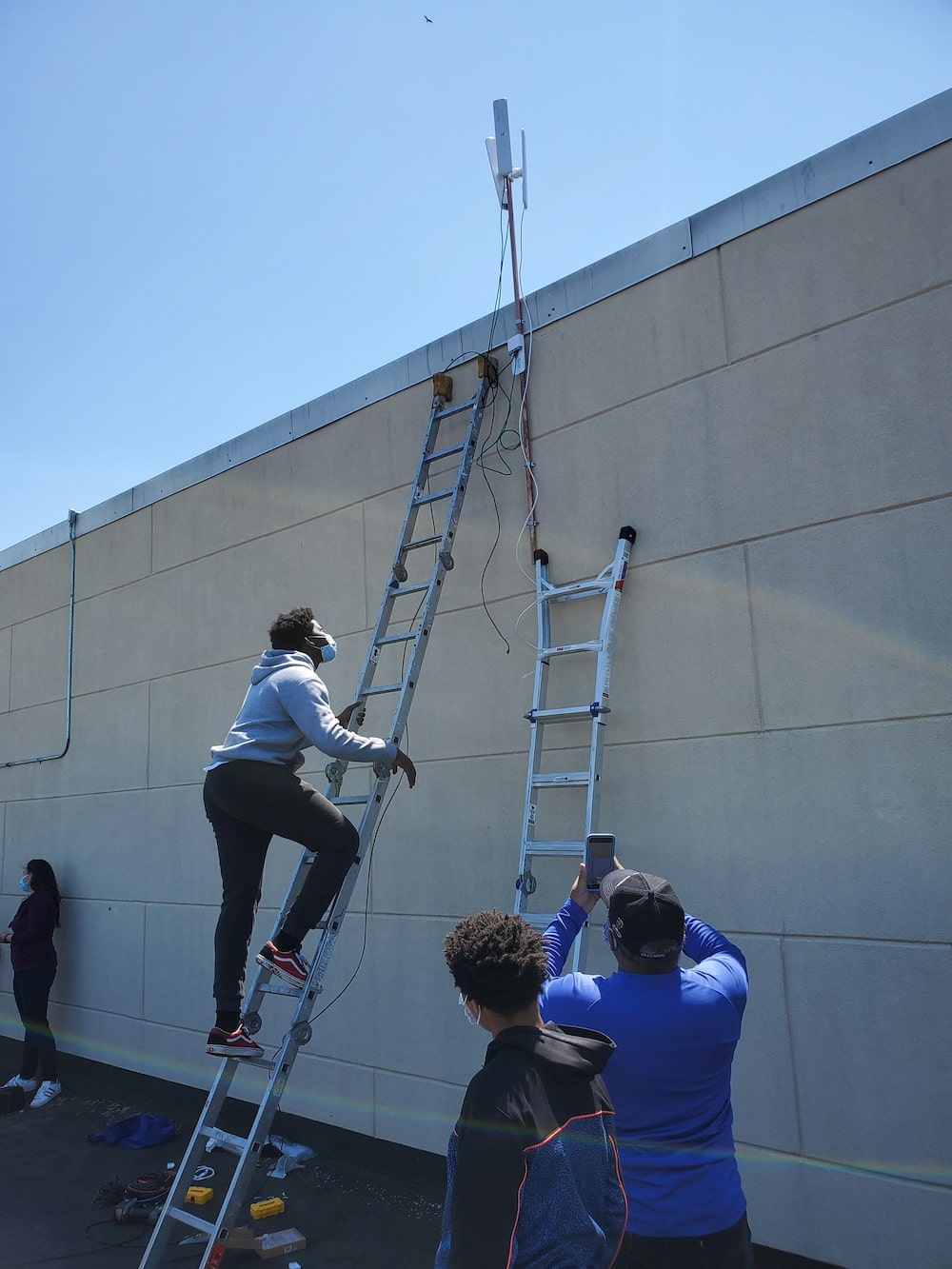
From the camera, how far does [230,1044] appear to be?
2906mm

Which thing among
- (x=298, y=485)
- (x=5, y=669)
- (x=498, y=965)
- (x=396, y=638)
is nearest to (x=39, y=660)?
(x=5, y=669)

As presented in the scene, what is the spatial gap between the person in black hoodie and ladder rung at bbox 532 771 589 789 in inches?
67.3

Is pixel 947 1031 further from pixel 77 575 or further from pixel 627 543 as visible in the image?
pixel 77 575

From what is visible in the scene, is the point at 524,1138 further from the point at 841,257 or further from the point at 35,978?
the point at 35,978

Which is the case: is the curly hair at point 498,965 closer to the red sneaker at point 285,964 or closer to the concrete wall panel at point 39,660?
the red sneaker at point 285,964

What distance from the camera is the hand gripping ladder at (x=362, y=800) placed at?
2855 mm

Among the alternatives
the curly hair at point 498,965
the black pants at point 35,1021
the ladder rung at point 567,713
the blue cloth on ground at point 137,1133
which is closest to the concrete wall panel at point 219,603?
the ladder rung at point 567,713

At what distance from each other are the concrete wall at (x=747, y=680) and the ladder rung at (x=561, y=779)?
0.26m

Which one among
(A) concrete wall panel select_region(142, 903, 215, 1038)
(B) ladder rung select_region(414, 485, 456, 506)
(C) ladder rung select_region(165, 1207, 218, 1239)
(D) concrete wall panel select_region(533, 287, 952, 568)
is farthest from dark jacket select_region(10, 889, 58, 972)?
(D) concrete wall panel select_region(533, 287, 952, 568)

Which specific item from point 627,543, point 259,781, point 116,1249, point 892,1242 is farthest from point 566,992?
point 116,1249

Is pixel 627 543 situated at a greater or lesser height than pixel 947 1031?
greater

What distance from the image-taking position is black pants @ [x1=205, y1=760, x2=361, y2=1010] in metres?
3.04

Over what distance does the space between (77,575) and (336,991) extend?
3751 mm

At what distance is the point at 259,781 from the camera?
3051 mm
